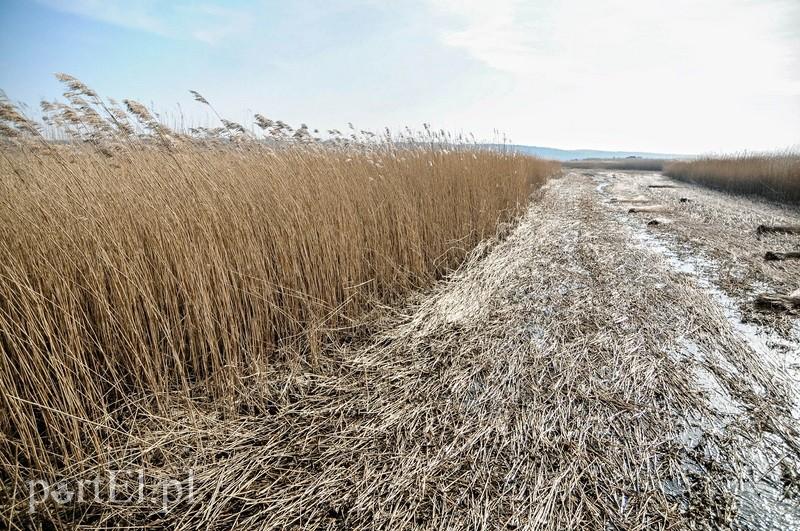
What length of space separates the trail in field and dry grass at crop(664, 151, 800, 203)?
1091cm

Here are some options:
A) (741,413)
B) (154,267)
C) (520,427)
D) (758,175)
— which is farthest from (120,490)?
(758,175)

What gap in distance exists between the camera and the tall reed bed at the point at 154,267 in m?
1.30

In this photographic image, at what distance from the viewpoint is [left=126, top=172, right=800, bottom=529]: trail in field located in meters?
1.18

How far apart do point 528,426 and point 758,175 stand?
51.0 feet

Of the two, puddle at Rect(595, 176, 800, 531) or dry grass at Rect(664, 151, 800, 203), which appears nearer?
puddle at Rect(595, 176, 800, 531)

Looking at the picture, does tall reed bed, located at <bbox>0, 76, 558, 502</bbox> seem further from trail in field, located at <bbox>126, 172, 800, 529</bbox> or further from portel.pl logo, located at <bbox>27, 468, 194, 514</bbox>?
trail in field, located at <bbox>126, 172, 800, 529</bbox>

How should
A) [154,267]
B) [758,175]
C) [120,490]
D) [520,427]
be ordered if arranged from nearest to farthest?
[120,490]
[520,427]
[154,267]
[758,175]

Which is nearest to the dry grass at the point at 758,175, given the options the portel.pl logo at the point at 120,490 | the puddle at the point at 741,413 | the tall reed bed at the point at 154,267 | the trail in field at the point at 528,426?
the puddle at the point at 741,413

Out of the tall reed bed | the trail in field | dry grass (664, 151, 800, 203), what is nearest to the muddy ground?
the trail in field

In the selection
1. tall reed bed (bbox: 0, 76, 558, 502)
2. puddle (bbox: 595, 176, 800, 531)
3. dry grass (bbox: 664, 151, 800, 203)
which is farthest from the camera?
dry grass (bbox: 664, 151, 800, 203)

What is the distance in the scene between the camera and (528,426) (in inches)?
60.4

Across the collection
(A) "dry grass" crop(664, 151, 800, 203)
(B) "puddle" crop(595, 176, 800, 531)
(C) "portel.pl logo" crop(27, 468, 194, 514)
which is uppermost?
(A) "dry grass" crop(664, 151, 800, 203)

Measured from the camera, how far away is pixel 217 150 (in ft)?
9.20

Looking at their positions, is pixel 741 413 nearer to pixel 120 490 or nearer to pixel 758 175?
pixel 120 490
